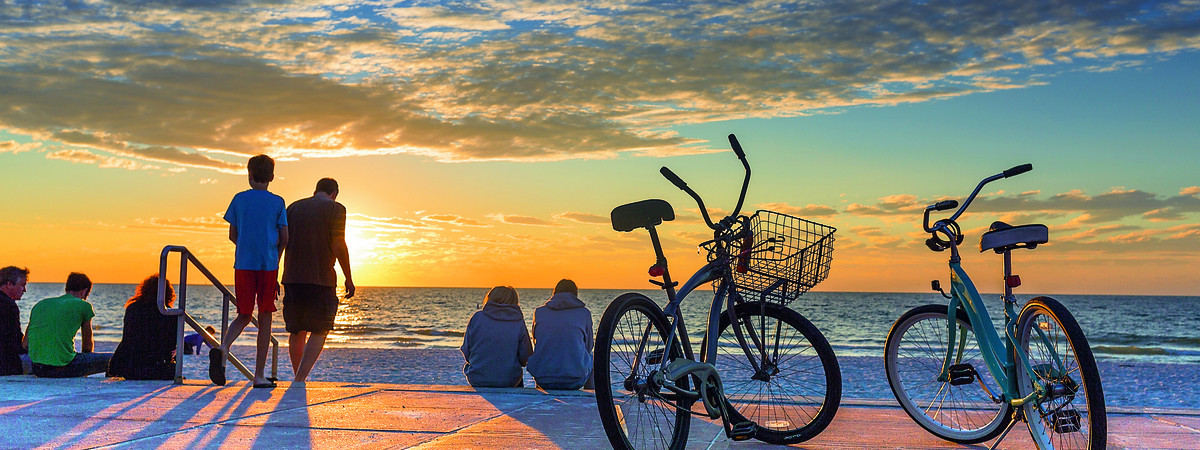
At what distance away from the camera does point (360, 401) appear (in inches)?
230

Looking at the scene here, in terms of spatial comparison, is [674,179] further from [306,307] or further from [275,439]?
[306,307]

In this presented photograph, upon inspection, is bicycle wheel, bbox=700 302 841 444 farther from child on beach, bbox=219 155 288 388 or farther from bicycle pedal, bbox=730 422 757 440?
child on beach, bbox=219 155 288 388

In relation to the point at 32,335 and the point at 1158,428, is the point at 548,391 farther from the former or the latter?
the point at 32,335

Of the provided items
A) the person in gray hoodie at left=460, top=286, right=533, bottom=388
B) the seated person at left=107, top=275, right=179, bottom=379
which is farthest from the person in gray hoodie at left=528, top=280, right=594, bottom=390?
the seated person at left=107, top=275, right=179, bottom=379

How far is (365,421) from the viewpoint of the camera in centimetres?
496

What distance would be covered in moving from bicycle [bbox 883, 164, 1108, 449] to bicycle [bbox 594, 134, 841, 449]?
718 millimetres

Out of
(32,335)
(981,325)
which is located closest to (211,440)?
(981,325)

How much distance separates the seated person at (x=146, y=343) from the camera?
7207mm

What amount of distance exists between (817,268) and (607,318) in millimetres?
1166

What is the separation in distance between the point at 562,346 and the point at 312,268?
211 cm

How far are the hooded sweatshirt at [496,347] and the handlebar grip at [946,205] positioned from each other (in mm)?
3815

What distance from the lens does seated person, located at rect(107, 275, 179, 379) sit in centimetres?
721

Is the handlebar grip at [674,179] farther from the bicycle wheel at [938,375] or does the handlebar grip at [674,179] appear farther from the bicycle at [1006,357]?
the bicycle wheel at [938,375]

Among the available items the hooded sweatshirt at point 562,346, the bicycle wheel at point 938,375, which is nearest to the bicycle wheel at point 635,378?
the bicycle wheel at point 938,375
